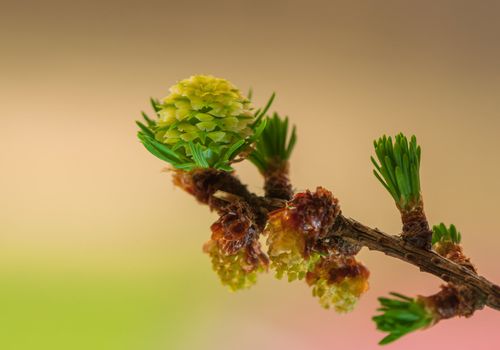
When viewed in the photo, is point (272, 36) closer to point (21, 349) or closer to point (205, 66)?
point (205, 66)

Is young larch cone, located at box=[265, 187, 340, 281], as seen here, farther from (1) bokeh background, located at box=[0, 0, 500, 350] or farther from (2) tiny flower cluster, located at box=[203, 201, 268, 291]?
(1) bokeh background, located at box=[0, 0, 500, 350]

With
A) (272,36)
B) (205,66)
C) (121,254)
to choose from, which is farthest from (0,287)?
(272,36)

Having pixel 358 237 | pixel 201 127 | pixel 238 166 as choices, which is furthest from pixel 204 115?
pixel 238 166

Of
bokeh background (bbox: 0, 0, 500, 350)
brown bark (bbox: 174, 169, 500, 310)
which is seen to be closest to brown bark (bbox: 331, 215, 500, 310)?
brown bark (bbox: 174, 169, 500, 310)

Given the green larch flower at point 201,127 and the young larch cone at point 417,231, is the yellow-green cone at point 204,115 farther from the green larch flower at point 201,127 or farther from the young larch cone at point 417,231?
the young larch cone at point 417,231

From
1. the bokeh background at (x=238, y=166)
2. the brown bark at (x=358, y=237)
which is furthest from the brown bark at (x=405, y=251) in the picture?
the bokeh background at (x=238, y=166)

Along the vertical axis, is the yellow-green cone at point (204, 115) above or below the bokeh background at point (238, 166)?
below

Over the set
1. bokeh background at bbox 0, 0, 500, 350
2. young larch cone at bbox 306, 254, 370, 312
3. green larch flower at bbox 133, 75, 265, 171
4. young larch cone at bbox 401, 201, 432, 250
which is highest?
bokeh background at bbox 0, 0, 500, 350

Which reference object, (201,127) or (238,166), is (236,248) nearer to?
(201,127)
